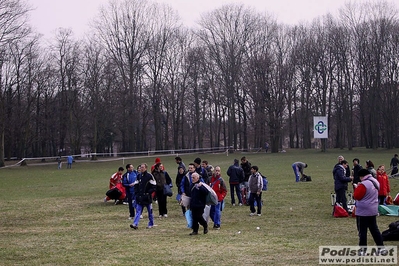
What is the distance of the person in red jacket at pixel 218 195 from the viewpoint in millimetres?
15603

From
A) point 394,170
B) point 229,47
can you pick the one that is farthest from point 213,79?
point 394,170

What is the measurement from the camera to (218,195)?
54.2 ft

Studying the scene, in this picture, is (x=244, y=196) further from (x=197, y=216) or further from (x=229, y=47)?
(x=229, y=47)

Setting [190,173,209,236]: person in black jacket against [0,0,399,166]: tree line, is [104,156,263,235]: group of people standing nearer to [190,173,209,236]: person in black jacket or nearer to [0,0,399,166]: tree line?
[190,173,209,236]: person in black jacket

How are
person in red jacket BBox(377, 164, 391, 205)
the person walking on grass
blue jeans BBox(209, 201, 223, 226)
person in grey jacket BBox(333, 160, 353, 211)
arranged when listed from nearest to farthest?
blue jeans BBox(209, 201, 223, 226) → person in grey jacket BBox(333, 160, 353, 211) → the person walking on grass → person in red jacket BBox(377, 164, 391, 205)

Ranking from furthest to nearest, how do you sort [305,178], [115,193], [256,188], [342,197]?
[305,178] → [115,193] → [256,188] → [342,197]

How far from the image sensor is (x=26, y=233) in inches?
604

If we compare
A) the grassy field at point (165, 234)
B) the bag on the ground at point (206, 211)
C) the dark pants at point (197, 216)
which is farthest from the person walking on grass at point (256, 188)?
the dark pants at point (197, 216)

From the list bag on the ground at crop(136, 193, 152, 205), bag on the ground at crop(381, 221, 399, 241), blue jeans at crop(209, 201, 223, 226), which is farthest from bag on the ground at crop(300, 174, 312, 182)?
bag on the ground at crop(381, 221, 399, 241)

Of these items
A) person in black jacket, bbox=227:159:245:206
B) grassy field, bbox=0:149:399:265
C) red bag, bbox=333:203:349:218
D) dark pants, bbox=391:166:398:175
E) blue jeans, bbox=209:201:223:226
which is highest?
person in black jacket, bbox=227:159:245:206

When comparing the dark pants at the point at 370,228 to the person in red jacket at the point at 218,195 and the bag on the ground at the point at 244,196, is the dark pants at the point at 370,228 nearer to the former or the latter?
the person in red jacket at the point at 218,195

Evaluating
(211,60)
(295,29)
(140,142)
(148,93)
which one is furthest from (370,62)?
(140,142)

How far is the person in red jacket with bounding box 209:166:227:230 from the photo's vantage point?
1560 centimetres

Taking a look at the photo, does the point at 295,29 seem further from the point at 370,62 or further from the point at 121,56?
the point at 121,56
